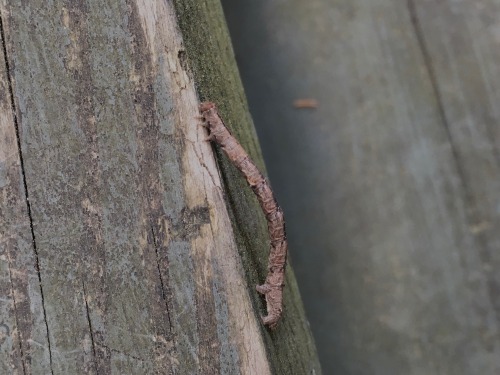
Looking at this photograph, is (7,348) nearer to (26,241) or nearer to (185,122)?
(26,241)

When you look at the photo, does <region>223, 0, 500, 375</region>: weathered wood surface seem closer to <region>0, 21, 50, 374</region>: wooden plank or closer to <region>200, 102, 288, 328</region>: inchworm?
<region>200, 102, 288, 328</region>: inchworm

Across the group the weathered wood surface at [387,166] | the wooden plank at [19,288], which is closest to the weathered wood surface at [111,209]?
the wooden plank at [19,288]

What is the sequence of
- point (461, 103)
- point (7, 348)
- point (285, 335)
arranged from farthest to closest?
point (461, 103), point (285, 335), point (7, 348)

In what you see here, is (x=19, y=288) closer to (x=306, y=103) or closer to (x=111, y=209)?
(x=111, y=209)

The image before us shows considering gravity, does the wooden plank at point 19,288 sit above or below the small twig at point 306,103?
below

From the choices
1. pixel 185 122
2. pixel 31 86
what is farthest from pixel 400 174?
pixel 31 86

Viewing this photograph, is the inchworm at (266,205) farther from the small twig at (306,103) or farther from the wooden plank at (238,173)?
the small twig at (306,103)
